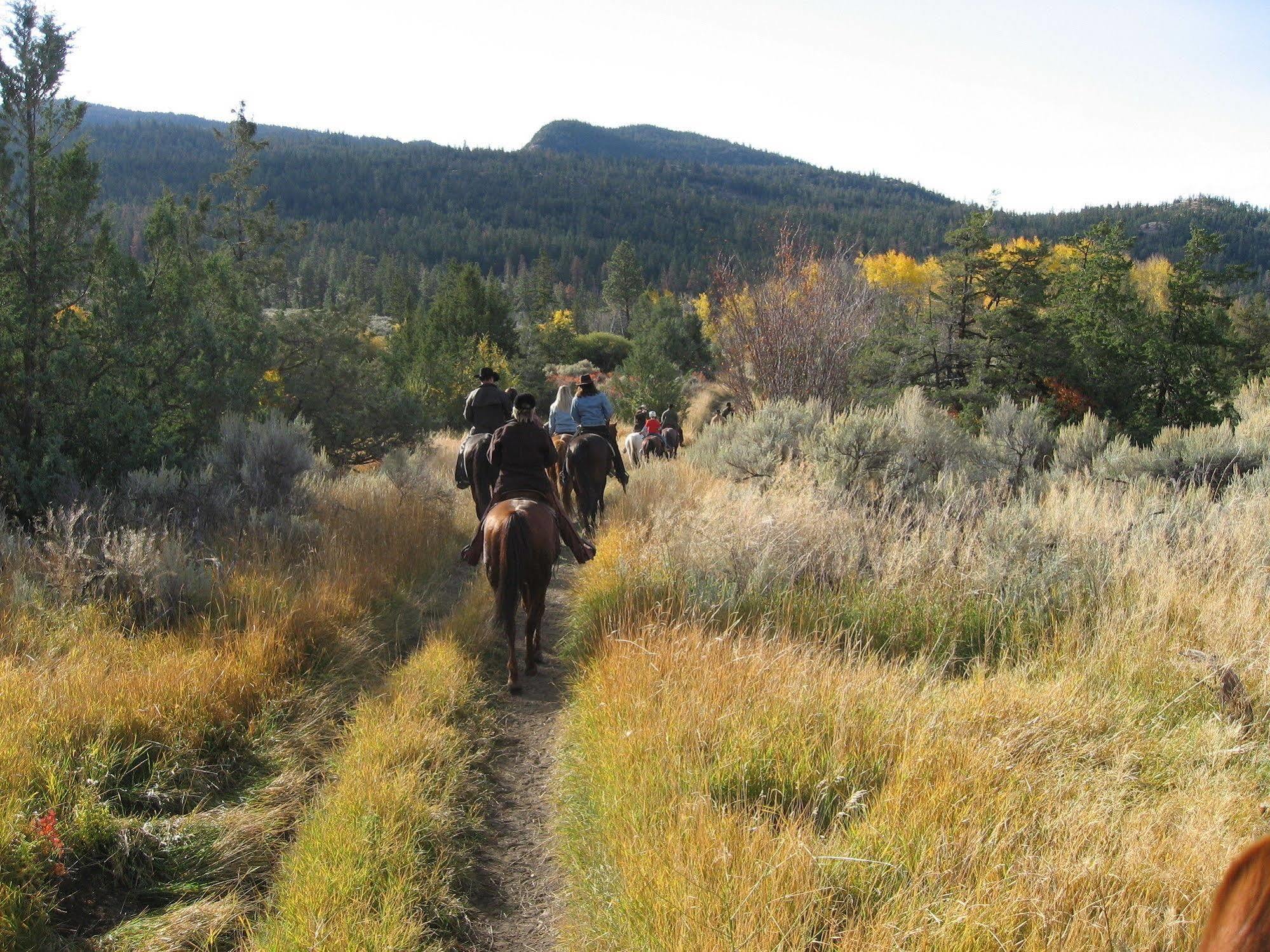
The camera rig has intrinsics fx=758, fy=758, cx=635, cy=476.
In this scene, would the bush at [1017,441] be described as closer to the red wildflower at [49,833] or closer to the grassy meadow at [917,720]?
the grassy meadow at [917,720]

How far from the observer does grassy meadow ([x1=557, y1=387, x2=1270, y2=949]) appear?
107 inches

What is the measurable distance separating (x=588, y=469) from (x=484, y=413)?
1620mm

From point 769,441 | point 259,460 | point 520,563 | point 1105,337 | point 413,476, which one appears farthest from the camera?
point 1105,337

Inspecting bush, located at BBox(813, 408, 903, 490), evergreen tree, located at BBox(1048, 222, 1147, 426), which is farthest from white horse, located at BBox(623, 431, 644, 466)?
evergreen tree, located at BBox(1048, 222, 1147, 426)

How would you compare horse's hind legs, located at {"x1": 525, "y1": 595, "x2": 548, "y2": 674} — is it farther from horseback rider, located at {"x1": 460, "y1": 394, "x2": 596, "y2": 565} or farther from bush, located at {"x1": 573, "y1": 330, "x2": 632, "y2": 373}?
bush, located at {"x1": 573, "y1": 330, "x2": 632, "y2": 373}

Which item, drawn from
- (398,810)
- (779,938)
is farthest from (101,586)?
(779,938)

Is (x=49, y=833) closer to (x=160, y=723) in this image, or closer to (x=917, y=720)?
(x=160, y=723)

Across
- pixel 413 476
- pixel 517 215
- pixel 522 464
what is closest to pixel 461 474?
pixel 413 476

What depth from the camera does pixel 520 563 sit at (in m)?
6.04

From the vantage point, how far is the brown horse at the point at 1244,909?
0.85 meters

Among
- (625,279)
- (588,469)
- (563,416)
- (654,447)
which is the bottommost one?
(654,447)

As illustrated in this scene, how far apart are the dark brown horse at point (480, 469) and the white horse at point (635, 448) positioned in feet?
21.4

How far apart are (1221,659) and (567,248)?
473ft

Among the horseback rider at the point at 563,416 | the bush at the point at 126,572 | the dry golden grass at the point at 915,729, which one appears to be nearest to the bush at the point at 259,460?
the bush at the point at 126,572
